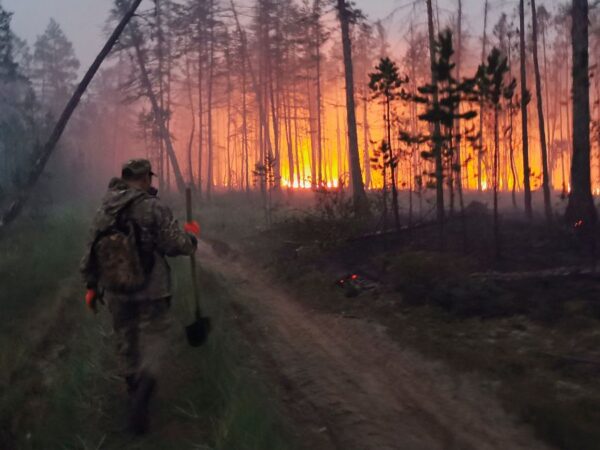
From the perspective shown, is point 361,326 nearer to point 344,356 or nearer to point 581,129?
point 344,356

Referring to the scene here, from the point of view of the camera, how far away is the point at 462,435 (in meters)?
4.75

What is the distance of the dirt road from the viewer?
4.68 metres

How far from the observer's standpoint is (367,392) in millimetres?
5719

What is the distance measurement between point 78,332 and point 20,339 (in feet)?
2.86

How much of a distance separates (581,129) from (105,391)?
12.4m

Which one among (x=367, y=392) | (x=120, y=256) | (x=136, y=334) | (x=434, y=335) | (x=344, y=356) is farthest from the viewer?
(x=434, y=335)

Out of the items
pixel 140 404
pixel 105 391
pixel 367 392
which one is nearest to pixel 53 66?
pixel 105 391

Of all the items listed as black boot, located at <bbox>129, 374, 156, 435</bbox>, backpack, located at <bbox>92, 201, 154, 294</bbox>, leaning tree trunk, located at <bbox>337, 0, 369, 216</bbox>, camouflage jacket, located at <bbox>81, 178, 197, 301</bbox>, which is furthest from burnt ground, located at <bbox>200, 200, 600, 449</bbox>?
leaning tree trunk, located at <bbox>337, 0, 369, 216</bbox>

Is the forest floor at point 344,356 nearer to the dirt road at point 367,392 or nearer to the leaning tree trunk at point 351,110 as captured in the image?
the dirt road at point 367,392

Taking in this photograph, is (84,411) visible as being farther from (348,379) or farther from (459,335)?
(459,335)

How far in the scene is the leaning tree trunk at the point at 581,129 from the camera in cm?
1270

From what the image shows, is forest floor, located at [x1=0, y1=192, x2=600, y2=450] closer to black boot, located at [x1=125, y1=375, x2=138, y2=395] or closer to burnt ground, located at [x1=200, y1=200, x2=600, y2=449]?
burnt ground, located at [x1=200, y1=200, x2=600, y2=449]

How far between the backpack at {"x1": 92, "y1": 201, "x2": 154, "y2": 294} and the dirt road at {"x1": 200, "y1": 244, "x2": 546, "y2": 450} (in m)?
2.10

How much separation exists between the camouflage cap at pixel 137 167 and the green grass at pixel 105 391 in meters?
2.12
